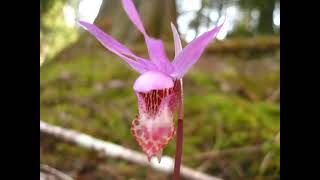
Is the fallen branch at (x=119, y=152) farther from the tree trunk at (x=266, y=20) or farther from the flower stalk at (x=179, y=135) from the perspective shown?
the tree trunk at (x=266, y=20)

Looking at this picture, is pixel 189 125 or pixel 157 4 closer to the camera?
pixel 189 125

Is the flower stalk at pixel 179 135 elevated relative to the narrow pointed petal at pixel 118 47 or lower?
lower

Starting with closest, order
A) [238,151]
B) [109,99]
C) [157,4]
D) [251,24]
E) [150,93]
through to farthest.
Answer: [150,93] < [238,151] < [109,99] < [157,4] < [251,24]

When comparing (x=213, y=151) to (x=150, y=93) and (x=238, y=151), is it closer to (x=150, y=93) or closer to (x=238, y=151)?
(x=238, y=151)

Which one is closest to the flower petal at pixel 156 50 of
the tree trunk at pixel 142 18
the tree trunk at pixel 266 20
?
the tree trunk at pixel 142 18

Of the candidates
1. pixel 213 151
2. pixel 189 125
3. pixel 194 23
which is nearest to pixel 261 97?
pixel 189 125

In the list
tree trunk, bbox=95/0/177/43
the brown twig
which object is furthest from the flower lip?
tree trunk, bbox=95/0/177/43

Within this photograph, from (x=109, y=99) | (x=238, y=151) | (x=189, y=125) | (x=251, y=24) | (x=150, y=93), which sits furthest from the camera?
(x=251, y=24)

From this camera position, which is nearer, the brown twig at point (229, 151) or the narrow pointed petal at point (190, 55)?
the narrow pointed petal at point (190, 55)
